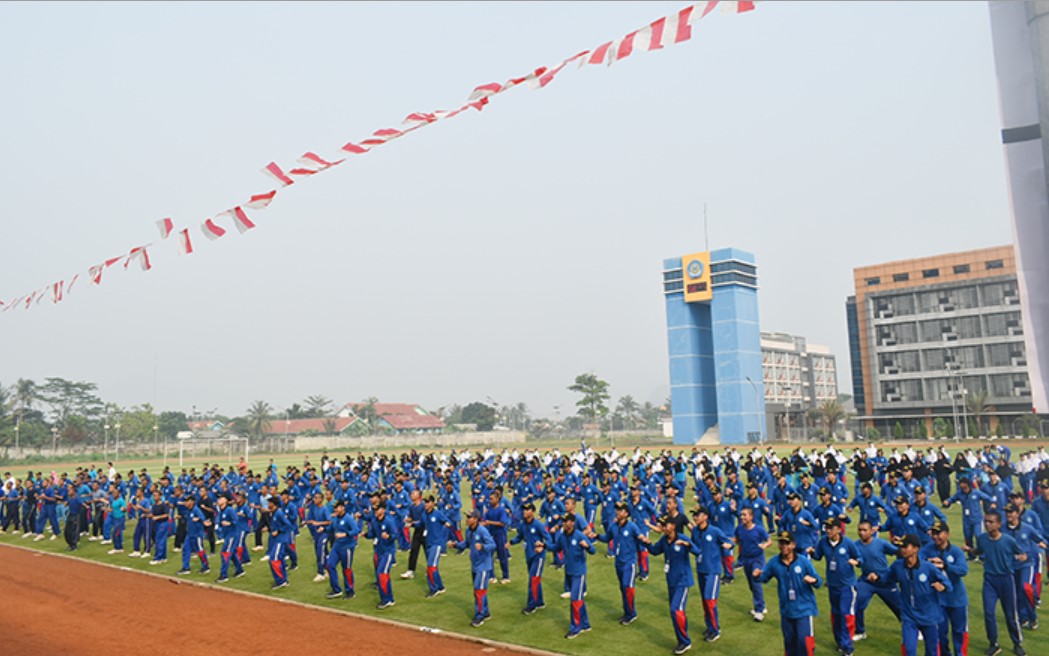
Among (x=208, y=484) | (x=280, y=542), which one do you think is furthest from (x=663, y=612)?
(x=208, y=484)

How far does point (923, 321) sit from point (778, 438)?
19.6 metres

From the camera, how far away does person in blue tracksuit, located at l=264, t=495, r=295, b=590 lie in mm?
16406

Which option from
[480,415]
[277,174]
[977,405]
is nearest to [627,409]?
[480,415]

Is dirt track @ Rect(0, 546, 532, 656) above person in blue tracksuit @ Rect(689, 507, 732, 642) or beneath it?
beneath

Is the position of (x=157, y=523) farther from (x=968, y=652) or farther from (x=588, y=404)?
(x=588, y=404)

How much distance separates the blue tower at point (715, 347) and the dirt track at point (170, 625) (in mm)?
67706

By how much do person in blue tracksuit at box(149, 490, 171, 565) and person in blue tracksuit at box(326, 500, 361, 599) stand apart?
7070 millimetres

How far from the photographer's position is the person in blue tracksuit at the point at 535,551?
13.0 metres

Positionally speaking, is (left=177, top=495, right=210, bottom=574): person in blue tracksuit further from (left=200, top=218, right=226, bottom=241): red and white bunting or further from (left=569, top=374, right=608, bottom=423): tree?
(left=569, top=374, right=608, bottom=423): tree

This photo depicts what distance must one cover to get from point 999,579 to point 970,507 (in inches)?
263

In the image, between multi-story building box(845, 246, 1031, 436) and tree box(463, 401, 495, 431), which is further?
tree box(463, 401, 495, 431)

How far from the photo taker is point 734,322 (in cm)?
7825

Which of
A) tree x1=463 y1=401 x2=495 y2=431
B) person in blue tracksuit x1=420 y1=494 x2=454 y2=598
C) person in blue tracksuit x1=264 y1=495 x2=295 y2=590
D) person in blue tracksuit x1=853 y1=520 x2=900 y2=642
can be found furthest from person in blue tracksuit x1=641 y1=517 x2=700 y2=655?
tree x1=463 y1=401 x2=495 y2=431

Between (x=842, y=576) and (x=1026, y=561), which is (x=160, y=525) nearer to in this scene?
(x=842, y=576)
